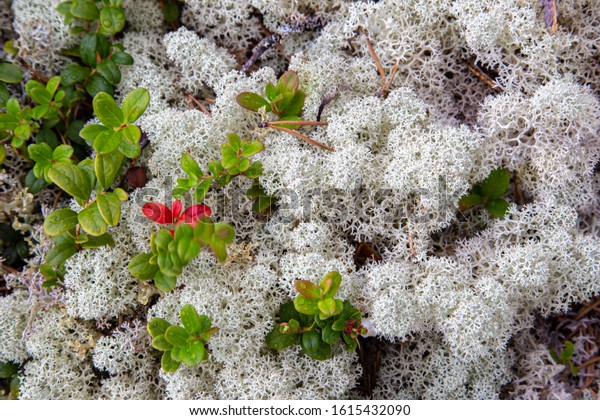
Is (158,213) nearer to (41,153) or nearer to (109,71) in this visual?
(41,153)

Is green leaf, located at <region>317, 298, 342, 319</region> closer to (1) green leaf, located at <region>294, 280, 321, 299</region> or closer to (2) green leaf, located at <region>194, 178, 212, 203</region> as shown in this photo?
(1) green leaf, located at <region>294, 280, 321, 299</region>

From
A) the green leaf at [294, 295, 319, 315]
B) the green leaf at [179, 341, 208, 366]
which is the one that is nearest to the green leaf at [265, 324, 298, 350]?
the green leaf at [294, 295, 319, 315]

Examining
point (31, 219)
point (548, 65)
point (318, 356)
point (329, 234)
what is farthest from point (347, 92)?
point (31, 219)

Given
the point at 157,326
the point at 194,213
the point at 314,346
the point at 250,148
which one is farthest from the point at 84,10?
the point at 314,346

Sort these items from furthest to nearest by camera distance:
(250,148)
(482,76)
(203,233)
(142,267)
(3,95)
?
1. (482,76)
2. (3,95)
3. (250,148)
4. (142,267)
5. (203,233)

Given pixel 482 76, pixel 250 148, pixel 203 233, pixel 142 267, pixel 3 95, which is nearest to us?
pixel 203 233

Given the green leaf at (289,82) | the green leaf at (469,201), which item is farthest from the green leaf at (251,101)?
the green leaf at (469,201)
